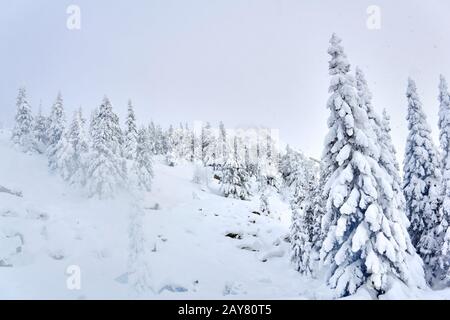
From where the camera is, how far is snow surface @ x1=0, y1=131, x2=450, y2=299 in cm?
2052

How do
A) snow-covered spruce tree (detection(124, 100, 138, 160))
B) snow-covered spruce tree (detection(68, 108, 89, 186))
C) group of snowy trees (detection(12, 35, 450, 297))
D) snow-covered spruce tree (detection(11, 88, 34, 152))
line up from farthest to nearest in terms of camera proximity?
snow-covered spruce tree (detection(11, 88, 34, 152)) < snow-covered spruce tree (detection(124, 100, 138, 160)) < snow-covered spruce tree (detection(68, 108, 89, 186)) < group of snowy trees (detection(12, 35, 450, 297))

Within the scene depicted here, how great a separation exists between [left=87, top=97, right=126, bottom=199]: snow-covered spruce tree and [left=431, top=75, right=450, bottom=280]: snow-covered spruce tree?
38.7 metres

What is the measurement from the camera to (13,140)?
68.2 m

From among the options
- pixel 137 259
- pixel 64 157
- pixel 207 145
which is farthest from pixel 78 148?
pixel 207 145

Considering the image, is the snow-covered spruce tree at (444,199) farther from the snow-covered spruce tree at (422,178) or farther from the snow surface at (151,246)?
the snow surface at (151,246)

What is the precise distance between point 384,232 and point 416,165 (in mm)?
14121

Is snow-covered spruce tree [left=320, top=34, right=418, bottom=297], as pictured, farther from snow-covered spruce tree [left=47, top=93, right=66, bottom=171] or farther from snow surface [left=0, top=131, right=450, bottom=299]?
snow-covered spruce tree [left=47, top=93, right=66, bottom=171]

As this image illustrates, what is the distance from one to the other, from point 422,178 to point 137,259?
20.2 metres

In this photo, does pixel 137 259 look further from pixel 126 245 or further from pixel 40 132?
pixel 40 132

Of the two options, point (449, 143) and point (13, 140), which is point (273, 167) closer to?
point (13, 140)

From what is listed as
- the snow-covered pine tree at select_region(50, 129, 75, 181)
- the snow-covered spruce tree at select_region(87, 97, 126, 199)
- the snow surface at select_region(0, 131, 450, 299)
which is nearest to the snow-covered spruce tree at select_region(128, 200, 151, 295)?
the snow surface at select_region(0, 131, 450, 299)

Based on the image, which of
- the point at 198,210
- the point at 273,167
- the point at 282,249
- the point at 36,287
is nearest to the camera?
the point at 36,287

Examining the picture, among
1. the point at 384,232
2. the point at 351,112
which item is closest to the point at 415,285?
the point at 384,232
